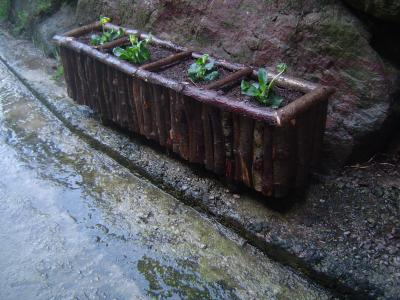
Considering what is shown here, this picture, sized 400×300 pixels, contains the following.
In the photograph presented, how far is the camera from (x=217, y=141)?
3.58 metres

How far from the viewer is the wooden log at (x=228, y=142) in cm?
341

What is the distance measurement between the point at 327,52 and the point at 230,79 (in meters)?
0.87

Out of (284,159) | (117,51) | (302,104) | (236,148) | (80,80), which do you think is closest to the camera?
(302,104)

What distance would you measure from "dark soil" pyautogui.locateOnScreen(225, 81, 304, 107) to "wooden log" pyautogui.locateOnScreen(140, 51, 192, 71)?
0.82 meters

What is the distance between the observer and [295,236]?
331 centimetres

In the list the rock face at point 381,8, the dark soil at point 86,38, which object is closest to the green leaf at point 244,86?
the rock face at point 381,8

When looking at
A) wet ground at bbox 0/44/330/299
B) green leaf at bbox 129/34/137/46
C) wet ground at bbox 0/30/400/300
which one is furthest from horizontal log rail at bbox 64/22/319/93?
wet ground at bbox 0/44/330/299

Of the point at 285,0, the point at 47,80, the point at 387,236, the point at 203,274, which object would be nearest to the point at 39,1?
the point at 47,80

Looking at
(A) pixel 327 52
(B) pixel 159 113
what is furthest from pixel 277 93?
(B) pixel 159 113

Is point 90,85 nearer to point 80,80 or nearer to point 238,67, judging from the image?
point 80,80

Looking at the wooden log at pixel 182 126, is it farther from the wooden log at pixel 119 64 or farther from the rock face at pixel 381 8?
the rock face at pixel 381 8

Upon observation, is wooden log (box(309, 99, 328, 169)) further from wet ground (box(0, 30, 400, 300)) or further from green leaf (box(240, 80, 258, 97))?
green leaf (box(240, 80, 258, 97))

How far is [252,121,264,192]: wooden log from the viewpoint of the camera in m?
3.21

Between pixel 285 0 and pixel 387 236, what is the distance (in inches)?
87.4
